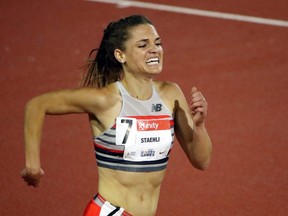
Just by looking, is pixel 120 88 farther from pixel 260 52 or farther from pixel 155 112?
pixel 260 52

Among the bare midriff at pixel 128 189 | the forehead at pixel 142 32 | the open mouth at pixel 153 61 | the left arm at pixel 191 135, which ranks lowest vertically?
the bare midriff at pixel 128 189

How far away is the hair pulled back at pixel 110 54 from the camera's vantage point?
3.98m

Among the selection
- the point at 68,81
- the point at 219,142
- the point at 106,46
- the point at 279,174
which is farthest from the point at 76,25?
the point at 106,46

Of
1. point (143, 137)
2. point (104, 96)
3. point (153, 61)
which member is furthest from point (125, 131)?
point (153, 61)

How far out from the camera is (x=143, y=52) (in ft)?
12.7

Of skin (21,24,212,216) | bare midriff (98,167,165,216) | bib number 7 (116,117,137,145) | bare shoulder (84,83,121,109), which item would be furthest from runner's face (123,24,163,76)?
bare midriff (98,167,165,216)

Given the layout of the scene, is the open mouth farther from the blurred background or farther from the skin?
the blurred background

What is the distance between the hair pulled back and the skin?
0.04 metres

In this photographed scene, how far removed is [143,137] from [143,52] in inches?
16.0

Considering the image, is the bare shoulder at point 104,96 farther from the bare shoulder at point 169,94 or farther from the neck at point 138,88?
the bare shoulder at point 169,94

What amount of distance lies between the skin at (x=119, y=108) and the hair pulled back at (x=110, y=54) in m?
0.04

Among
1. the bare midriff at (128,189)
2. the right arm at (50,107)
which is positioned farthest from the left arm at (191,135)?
the right arm at (50,107)

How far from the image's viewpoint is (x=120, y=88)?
392 cm

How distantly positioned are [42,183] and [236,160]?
58.8 inches
